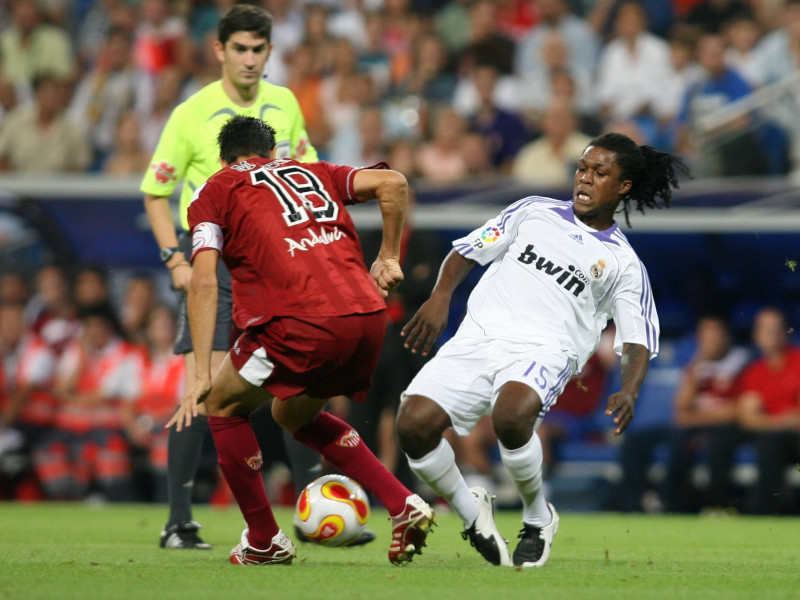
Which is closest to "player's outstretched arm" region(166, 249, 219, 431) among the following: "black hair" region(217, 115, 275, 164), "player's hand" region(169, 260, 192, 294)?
"black hair" region(217, 115, 275, 164)

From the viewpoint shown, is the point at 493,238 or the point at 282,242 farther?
the point at 493,238

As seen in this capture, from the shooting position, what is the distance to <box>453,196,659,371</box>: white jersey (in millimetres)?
5754

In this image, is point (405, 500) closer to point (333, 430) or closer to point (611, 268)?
point (333, 430)

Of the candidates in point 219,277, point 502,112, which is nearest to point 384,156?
point 502,112

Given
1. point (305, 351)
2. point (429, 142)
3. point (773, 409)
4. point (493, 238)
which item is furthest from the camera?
point (429, 142)

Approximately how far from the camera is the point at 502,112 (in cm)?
1288

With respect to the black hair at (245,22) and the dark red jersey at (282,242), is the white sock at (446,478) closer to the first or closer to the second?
the dark red jersey at (282,242)

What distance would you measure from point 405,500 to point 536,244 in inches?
53.8

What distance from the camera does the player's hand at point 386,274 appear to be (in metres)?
5.52

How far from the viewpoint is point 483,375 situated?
18.7 ft

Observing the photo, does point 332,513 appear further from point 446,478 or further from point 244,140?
point 244,140

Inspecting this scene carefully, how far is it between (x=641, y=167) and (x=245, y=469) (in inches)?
93.1

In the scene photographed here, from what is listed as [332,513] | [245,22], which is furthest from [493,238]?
[245,22]

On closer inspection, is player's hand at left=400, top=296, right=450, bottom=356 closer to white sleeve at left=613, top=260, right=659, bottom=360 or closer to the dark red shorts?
the dark red shorts
